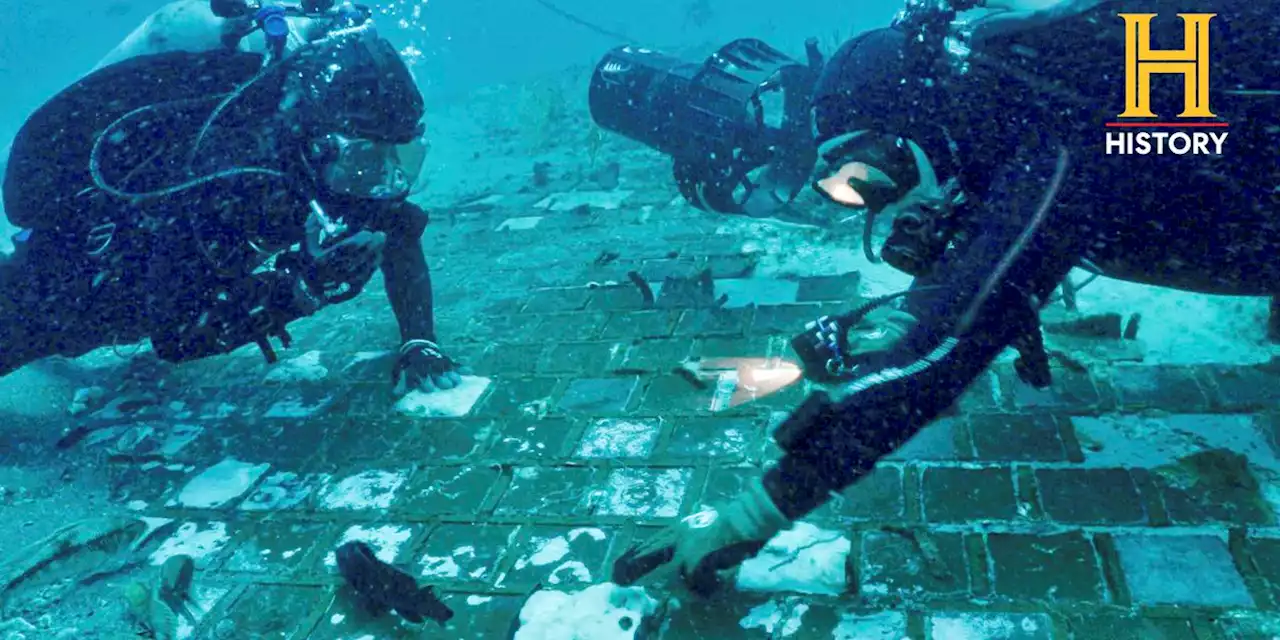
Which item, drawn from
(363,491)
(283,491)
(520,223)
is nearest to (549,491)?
(363,491)

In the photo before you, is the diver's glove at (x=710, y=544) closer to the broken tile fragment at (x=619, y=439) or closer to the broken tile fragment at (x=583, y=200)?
the broken tile fragment at (x=619, y=439)

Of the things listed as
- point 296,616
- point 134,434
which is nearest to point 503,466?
point 296,616

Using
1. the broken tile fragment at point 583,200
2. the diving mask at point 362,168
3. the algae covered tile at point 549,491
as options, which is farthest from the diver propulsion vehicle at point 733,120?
the algae covered tile at point 549,491

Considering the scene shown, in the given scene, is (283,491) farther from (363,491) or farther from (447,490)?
(447,490)

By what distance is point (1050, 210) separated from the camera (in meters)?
1.81

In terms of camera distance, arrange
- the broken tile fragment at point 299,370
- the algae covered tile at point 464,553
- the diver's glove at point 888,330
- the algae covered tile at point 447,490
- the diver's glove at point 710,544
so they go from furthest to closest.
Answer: the broken tile fragment at point 299,370 → the algae covered tile at point 447,490 → the algae covered tile at point 464,553 → the diver's glove at point 710,544 → the diver's glove at point 888,330

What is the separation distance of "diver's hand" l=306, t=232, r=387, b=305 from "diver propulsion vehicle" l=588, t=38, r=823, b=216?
2.40 meters

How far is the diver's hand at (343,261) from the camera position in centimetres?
330

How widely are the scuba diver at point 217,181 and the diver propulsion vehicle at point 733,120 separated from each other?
2112 mm

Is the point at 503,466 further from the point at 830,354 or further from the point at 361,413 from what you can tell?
the point at 830,354

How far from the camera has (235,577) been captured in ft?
9.16

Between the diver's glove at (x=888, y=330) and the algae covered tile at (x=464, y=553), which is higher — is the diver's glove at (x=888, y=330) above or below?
above

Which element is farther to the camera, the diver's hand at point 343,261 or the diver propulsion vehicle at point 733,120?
the diver propulsion vehicle at point 733,120

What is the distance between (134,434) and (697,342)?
3.09 m
